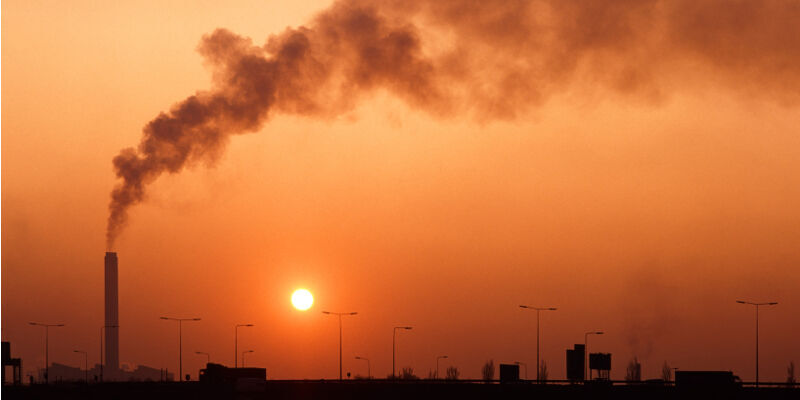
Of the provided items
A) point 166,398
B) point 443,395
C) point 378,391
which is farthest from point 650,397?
point 166,398

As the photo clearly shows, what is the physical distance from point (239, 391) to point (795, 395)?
72155mm

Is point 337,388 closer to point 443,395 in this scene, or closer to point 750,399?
point 443,395

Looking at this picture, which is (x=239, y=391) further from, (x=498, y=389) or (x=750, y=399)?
(x=750, y=399)

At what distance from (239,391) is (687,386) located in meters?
59.8

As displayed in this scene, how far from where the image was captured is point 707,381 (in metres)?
173

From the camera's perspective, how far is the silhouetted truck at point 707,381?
170500 millimetres

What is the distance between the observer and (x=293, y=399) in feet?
574

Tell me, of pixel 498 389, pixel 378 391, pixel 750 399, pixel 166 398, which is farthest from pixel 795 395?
pixel 166 398

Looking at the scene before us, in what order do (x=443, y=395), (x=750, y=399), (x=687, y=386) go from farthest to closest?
1. (x=443, y=395)
2. (x=687, y=386)
3. (x=750, y=399)

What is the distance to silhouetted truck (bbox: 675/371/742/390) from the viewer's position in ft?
559

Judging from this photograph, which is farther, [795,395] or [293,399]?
[293,399]

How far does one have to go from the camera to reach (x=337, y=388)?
645ft

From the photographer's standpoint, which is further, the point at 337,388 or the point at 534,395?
the point at 337,388

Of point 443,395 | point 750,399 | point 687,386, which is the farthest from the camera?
point 443,395
